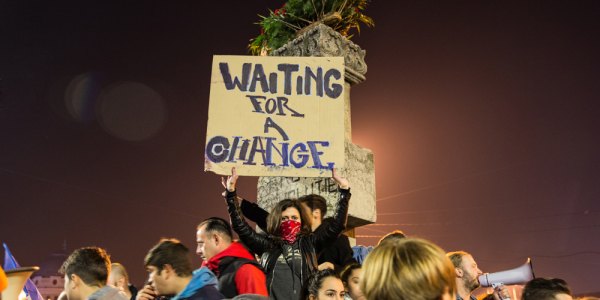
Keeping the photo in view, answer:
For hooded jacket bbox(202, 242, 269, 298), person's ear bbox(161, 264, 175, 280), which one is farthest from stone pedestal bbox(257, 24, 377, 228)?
person's ear bbox(161, 264, 175, 280)

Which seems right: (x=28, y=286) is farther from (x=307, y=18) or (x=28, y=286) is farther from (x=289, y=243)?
(x=307, y=18)

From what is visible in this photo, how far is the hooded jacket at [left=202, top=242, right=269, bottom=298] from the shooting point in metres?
4.27

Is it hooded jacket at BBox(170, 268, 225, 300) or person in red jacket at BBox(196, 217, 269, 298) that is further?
person in red jacket at BBox(196, 217, 269, 298)

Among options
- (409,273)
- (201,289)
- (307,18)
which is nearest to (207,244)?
(201,289)

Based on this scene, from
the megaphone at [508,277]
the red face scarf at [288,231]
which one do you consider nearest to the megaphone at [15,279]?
the red face scarf at [288,231]

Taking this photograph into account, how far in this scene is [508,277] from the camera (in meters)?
5.11

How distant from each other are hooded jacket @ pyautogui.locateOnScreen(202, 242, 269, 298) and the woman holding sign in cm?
42

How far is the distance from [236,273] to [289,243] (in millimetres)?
769

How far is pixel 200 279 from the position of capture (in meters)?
3.83

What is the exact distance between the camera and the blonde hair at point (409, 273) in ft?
7.14

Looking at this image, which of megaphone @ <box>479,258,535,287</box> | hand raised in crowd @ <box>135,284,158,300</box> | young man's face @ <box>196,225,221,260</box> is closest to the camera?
hand raised in crowd @ <box>135,284,158,300</box>

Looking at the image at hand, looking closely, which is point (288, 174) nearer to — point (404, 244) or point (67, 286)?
point (67, 286)

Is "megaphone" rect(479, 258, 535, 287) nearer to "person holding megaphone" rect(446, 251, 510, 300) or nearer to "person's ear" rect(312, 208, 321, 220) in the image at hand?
"person holding megaphone" rect(446, 251, 510, 300)

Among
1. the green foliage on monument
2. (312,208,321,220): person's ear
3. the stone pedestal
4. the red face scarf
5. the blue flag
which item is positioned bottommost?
the blue flag
